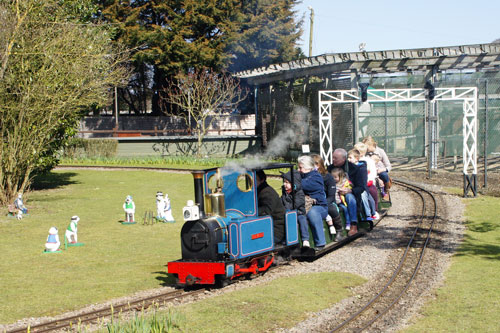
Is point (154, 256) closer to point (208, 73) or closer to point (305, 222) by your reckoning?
point (305, 222)

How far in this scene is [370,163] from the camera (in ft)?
45.3

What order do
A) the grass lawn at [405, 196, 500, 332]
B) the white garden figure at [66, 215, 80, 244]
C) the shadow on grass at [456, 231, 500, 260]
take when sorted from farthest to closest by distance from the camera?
the white garden figure at [66, 215, 80, 244] → the shadow on grass at [456, 231, 500, 260] → the grass lawn at [405, 196, 500, 332]

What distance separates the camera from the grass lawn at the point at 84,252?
30.5 feet

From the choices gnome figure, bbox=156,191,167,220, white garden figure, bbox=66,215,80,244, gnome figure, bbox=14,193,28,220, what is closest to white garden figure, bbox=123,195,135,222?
gnome figure, bbox=156,191,167,220

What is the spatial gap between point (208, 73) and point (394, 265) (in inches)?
1305

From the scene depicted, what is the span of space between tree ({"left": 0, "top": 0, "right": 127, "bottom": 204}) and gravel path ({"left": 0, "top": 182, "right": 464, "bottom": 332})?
11.9m

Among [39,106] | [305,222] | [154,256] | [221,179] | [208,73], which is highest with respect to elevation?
[208,73]

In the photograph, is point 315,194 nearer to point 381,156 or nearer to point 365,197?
point 365,197

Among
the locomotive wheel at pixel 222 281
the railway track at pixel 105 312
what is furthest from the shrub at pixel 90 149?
the railway track at pixel 105 312

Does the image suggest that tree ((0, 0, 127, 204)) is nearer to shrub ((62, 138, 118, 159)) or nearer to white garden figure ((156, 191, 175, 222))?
white garden figure ((156, 191, 175, 222))

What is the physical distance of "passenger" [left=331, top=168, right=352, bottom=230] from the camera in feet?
41.1

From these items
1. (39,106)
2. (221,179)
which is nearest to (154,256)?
(221,179)

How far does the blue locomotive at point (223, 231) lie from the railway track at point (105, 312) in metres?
0.32

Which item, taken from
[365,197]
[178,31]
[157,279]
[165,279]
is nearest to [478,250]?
[365,197]
